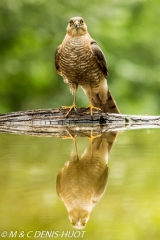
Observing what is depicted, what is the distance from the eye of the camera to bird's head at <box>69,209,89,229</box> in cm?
292

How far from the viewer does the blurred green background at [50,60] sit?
11.3 metres

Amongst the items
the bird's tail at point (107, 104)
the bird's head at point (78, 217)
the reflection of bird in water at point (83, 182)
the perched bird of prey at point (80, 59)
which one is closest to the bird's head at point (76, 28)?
the perched bird of prey at point (80, 59)

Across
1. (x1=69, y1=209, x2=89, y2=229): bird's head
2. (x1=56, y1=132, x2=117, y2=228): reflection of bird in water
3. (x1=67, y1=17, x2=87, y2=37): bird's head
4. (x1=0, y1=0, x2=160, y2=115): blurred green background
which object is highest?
(x1=67, y1=17, x2=87, y2=37): bird's head

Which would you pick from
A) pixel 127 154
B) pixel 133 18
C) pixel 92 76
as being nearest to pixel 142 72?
pixel 133 18

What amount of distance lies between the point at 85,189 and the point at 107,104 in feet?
16.0

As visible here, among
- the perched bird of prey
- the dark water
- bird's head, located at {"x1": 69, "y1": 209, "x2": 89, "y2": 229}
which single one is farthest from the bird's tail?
bird's head, located at {"x1": 69, "y1": 209, "x2": 89, "y2": 229}

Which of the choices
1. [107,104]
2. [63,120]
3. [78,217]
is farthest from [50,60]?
A: [78,217]

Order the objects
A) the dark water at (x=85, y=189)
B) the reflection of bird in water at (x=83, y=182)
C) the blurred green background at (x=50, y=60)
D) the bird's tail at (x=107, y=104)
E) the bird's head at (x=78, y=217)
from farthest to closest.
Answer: the blurred green background at (x=50, y=60)
the bird's tail at (x=107, y=104)
the reflection of bird in water at (x=83, y=182)
the bird's head at (x=78, y=217)
the dark water at (x=85, y=189)

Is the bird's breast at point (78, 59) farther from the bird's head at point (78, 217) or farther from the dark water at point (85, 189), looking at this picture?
the bird's head at point (78, 217)

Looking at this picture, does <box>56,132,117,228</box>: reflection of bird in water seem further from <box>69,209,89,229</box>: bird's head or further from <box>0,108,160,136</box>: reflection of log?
<box>0,108,160,136</box>: reflection of log

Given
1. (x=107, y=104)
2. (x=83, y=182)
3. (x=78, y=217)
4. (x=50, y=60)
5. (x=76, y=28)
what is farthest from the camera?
(x=50, y=60)

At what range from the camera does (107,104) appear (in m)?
8.48

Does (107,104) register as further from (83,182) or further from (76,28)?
(83,182)

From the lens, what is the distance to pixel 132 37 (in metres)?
12.7
